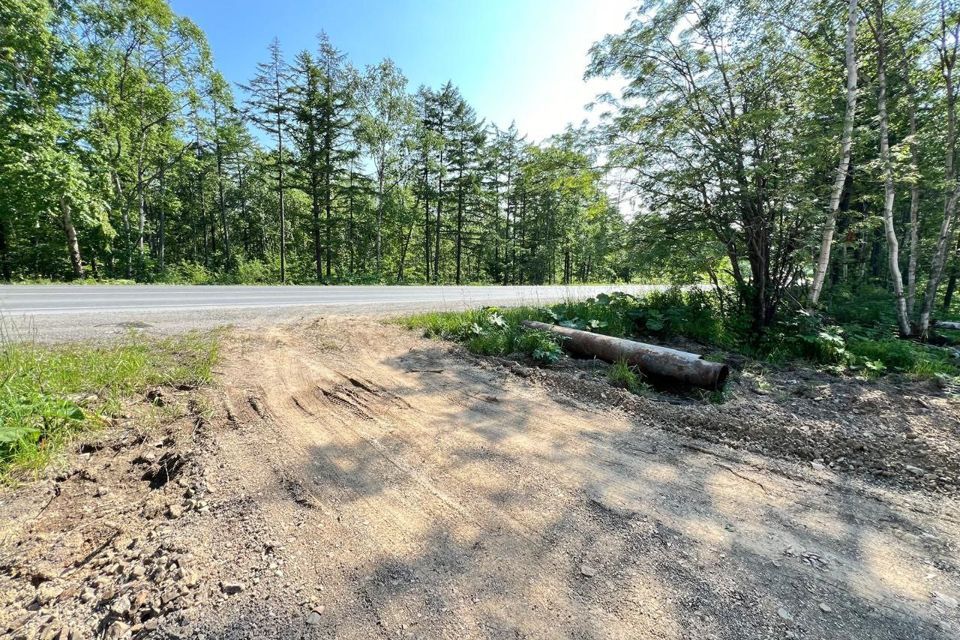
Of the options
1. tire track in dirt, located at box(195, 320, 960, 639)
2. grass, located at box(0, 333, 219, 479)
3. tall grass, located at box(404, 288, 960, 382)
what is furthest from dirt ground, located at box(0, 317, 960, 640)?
tall grass, located at box(404, 288, 960, 382)

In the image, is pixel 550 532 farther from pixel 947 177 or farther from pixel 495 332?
pixel 947 177

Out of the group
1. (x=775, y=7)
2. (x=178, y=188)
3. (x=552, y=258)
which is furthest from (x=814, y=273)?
(x=178, y=188)

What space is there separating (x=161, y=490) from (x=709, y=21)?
9.57 metres

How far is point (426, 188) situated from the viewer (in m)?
22.0

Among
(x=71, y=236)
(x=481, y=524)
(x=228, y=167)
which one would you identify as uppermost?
(x=228, y=167)

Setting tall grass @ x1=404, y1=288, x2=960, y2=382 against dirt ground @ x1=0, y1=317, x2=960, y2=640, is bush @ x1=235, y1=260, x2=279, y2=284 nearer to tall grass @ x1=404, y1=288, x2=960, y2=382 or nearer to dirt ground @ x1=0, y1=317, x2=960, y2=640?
tall grass @ x1=404, y1=288, x2=960, y2=382

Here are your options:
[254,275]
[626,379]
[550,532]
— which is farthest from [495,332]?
[254,275]

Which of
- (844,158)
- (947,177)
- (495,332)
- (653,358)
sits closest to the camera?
(653,358)

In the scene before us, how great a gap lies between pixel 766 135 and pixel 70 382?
9407 millimetres

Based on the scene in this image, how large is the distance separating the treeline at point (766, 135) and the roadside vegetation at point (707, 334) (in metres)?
0.52

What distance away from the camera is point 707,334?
21.3ft

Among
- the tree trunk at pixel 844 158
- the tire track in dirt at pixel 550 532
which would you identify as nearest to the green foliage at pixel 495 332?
the tire track in dirt at pixel 550 532

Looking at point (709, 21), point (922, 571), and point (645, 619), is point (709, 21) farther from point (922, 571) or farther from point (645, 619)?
point (645, 619)

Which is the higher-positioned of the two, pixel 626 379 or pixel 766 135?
pixel 766 135
